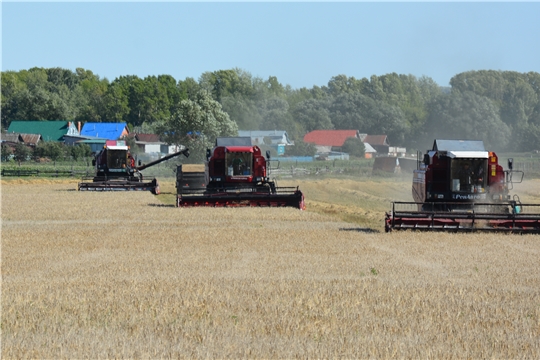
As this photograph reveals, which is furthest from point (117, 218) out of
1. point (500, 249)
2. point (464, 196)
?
point (500, 249)

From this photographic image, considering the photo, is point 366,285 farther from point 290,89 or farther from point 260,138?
point 290,89

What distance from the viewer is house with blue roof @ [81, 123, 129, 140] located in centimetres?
12387

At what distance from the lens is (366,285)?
45.3 ft

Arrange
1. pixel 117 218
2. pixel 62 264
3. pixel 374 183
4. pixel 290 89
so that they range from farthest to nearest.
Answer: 1. pixel 290 89
2. pixel 374 183
3. pixel 117 218
4. pixel 62 264

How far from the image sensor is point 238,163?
3588 centimetres

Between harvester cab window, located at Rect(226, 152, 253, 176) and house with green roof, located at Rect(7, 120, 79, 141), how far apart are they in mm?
87802

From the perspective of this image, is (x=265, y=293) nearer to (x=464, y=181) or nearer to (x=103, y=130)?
(x=464, y=181)

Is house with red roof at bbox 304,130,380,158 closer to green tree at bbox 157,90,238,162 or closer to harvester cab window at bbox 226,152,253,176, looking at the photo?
green tree at bbox 157,90,238,162

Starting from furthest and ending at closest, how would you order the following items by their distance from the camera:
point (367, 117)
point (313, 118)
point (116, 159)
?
1. point (367, 117)
2. point (313, 118)
3. point (116, 159)

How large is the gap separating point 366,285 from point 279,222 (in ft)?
44.2

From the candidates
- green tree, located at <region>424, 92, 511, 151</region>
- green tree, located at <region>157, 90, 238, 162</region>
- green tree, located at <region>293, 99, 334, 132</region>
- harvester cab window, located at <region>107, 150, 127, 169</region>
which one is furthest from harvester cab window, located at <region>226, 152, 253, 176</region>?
green tree, located at <region>293, 99, 334, 132</region>

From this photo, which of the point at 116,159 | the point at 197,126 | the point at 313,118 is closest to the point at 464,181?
the point at 116,159

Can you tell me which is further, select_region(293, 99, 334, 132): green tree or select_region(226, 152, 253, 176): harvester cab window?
select_region(293, 99, 334, 132): green tree

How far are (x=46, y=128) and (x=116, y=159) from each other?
74.2 meters
